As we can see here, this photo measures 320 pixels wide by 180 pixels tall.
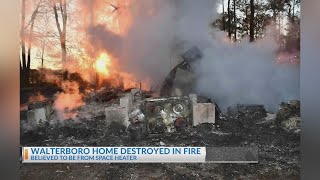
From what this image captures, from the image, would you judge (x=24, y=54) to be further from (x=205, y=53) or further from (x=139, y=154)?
(x=205, y=53)

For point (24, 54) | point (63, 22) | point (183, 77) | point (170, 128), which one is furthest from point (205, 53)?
point (24, 54)

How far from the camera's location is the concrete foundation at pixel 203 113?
9.86 feet

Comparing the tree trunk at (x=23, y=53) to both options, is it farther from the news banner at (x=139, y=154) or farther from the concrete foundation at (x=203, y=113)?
the concrete foundation at (x=203, y=113)

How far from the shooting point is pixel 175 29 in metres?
2.97

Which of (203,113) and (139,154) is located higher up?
(203,113)

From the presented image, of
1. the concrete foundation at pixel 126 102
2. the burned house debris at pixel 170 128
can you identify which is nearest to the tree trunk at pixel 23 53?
the burned house debris at pixel 170 128

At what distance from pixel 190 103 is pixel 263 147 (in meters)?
0.65

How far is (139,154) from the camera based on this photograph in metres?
3.02

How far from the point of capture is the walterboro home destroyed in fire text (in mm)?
2965

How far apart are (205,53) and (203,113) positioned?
46cm

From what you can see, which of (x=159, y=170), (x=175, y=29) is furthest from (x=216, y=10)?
(x=159, y=170)

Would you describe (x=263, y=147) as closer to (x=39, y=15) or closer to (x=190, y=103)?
(x=190, y=103)

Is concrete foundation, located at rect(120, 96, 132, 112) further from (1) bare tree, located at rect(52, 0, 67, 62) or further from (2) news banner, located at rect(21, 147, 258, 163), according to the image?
(1) bare tree, located at rect(52, 0, 67, 62)


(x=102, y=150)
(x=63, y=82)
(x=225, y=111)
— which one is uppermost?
(x=63, y=82)
